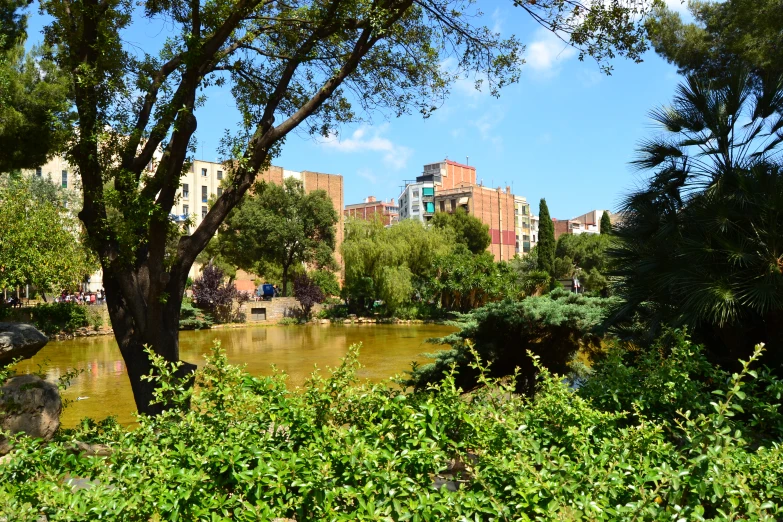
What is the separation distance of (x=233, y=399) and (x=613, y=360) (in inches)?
112

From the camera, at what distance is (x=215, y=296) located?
3139 centimetres

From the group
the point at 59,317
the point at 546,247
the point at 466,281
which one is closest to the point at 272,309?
the point at 466,281

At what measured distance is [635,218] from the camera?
7.10 meters

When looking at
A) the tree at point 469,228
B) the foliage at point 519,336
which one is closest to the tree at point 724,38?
the foliage at point 519,336

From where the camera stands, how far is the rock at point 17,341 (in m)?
8.09

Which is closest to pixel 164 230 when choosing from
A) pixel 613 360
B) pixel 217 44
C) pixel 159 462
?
pixel 217 44

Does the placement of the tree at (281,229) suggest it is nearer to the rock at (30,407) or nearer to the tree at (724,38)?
the tree at (724,38)

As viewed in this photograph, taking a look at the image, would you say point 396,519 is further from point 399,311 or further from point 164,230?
point 399,311

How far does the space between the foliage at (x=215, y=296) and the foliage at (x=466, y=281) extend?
11.3 meters

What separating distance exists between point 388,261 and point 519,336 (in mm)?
26506

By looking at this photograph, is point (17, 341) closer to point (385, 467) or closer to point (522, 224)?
point (385, 467)

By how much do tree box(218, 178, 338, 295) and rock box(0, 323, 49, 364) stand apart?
86.1 ft

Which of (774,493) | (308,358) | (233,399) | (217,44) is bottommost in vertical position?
(308,358)

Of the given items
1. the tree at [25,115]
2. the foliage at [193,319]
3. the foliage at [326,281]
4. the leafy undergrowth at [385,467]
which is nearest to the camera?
the leafy undergrowth at [385,467]
